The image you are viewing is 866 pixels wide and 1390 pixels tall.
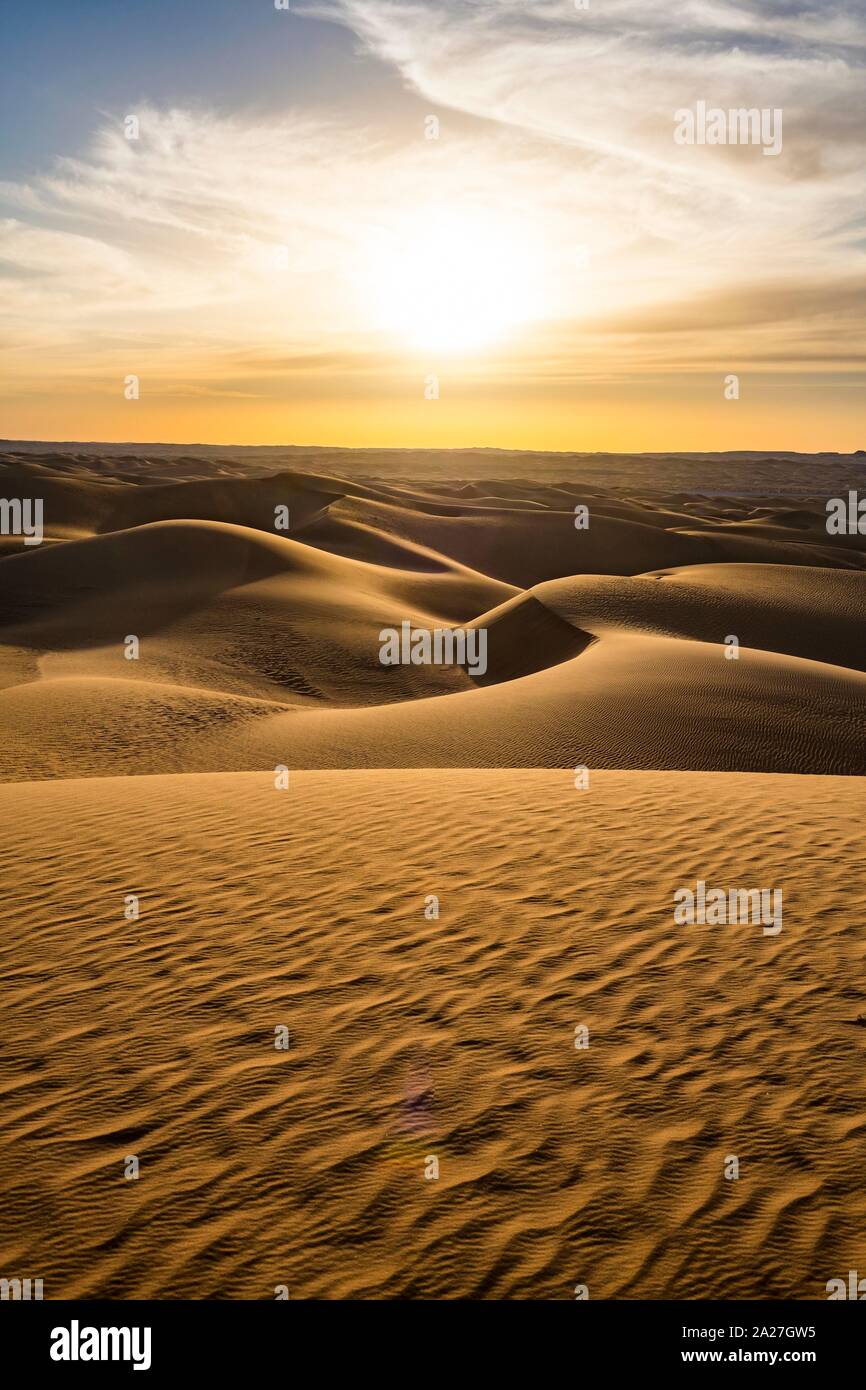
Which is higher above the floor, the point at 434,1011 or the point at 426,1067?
the point at 434,1011

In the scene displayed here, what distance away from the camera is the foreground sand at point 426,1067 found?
14.5ft

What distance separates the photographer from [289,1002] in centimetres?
651

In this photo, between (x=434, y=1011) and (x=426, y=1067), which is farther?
(x=434, y=1011)

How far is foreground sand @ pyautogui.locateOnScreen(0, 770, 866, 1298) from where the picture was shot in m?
4.41

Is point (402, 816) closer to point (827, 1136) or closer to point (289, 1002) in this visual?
point (289, 1002)

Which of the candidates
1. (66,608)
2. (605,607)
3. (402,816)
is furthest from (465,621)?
(402,816)

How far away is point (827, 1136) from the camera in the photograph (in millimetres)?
5164

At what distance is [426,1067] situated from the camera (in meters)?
5.75

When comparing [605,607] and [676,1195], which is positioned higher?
[605,607]

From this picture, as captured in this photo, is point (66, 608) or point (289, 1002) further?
point (66, 608)

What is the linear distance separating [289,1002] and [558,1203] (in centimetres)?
242
